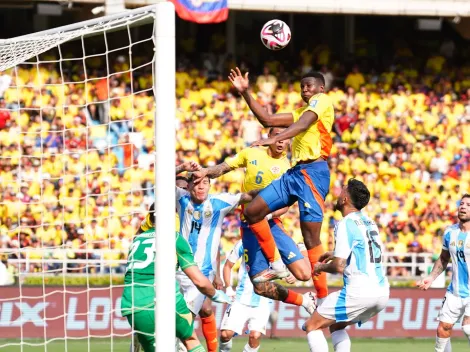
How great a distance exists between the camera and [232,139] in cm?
2073

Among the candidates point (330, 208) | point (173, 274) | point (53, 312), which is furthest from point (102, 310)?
point (173, 274)

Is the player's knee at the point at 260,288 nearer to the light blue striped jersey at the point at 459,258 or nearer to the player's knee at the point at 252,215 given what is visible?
the player's knee at the point at 252,215

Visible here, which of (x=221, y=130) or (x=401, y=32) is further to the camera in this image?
(x=401, y=32)

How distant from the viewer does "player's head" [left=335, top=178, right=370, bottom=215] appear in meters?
9.55

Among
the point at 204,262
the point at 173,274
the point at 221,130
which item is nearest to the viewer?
the point at 173,274

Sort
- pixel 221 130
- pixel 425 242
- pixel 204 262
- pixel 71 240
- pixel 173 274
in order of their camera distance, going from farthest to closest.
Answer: pixel 221 130 < pixel 425 242 < pixel 71 240 < pixel 204 262 < pixel 173 274

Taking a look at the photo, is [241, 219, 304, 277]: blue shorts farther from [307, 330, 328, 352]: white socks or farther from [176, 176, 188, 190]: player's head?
[307, 330, 328, 352]: white socks

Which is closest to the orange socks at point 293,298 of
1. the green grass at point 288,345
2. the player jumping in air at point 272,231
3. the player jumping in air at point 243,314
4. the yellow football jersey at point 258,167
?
the player jumping in air at point 272,231

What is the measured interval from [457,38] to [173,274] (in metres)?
17.6

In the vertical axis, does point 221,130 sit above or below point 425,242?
above

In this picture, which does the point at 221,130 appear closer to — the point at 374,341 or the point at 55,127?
the point at 55,127

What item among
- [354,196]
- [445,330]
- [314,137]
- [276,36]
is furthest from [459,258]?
[276,36]

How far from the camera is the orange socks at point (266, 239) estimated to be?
10820mm

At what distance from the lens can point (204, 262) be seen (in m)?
11.5
